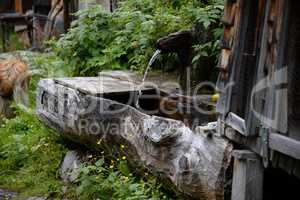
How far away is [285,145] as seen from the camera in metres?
4.61

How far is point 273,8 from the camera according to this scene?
4.89 metres

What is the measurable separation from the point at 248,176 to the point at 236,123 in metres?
0.51

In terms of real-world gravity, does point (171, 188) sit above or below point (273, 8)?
below

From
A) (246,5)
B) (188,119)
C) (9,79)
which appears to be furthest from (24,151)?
(246,5)

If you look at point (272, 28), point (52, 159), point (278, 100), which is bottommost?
point (52, 159)

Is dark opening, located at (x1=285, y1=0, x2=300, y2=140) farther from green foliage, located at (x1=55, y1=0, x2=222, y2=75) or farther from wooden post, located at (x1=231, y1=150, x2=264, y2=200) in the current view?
green foliage, located at (x1=55, y1=0, x2=222, y2=75)

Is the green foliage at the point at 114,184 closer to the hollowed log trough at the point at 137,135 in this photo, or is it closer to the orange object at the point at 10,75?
the hollowed log trough at the point at 137,135

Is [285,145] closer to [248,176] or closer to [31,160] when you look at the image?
[248,176]

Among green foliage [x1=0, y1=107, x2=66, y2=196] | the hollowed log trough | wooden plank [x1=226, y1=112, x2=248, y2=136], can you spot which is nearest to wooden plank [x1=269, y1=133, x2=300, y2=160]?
wooden plank [x1=226, y1=112, x2=248, y2=136]

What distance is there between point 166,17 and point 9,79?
4.40 metres

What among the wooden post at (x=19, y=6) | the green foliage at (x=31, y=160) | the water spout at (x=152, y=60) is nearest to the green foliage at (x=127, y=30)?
the water spout at (x=152, y=60)

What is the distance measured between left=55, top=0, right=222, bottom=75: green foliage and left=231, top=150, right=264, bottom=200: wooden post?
2.94 metres

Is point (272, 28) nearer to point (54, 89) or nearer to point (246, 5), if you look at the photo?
point (246, 5)

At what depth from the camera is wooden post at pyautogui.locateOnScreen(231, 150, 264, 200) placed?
5316 millimetres
